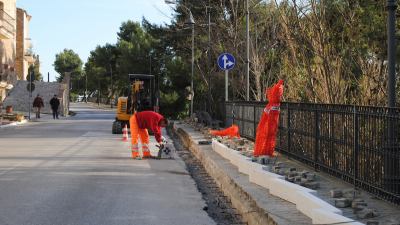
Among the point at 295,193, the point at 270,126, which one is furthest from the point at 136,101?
the point at 295,193

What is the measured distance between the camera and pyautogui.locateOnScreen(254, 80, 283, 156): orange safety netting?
41.3 ft

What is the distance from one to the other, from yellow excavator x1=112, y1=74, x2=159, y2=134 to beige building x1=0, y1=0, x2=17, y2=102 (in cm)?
2746

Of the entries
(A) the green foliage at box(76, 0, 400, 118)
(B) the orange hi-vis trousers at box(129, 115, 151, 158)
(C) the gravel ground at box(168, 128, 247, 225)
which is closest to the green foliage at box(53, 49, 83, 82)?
(A) the green foliage at box(76, 0, 400, 118)

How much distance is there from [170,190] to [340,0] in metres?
7.12

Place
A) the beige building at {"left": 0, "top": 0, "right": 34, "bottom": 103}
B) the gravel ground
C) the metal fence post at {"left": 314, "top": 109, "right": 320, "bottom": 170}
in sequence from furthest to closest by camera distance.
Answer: the beige building at {"left": 0, "top": 0, "right": 34, "bottom": 103}
the metal fence post at {"left": 314, "top": 109, "right": 320, "bottom": 170}
the gravel ground

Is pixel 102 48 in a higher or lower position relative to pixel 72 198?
higher

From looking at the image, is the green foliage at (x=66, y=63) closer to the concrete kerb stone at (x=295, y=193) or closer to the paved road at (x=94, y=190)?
the paved road at (x=94, y=190)

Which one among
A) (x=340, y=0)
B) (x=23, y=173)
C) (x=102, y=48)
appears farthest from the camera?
(x=102, y=48)

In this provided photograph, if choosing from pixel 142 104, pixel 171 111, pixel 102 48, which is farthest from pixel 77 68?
pixel 142 104

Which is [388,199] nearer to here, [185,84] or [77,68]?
[185,84]

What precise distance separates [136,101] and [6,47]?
132 ft

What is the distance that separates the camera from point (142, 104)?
25844 millimetres

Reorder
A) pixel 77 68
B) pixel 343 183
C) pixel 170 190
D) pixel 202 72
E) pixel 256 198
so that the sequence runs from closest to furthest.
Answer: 1. pixel 256 198
2. pixel 343 183
3. pixel 170 190
4. pixel 202 72
5. pixel 77 68

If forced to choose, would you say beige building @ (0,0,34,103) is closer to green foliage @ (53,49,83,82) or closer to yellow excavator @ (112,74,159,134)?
yellow excavator @ (112,74,159,134)
